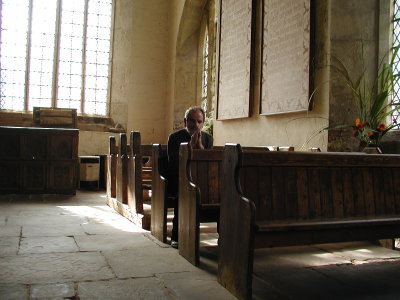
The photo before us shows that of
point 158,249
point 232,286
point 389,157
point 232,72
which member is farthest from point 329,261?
point 232,72

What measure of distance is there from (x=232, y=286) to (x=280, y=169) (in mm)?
728

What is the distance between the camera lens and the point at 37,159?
6.41 m

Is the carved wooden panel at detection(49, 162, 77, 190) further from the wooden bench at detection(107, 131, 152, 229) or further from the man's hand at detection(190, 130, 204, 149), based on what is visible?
the man's hand at detection(190, 130, 204, 149)

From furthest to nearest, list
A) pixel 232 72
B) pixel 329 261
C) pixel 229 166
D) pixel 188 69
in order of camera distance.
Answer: pixel 188 69
pixel 232 72
pixel 329 261
pixel 229 166

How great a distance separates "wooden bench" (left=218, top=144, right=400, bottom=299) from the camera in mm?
2279

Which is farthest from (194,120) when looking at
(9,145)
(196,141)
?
(9,145)

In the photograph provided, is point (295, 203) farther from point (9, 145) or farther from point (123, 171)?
point (9, 145)

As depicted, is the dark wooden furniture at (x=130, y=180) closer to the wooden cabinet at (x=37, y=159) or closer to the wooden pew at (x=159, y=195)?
the wooden pew at (x=159, y=195)

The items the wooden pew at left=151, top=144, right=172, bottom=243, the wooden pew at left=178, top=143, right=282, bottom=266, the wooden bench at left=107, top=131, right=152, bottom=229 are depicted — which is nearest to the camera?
the wooden pew at left=178, top=143, right=282, bottom=266

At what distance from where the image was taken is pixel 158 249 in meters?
3.30

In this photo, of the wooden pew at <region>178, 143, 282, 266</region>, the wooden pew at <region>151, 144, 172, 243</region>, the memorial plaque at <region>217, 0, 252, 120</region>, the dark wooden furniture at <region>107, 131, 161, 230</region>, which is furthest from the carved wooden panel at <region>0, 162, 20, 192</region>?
the wooden pew at <region>178, 143, 282, 266</region>

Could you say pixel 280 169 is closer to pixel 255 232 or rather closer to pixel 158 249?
pixel 255 232

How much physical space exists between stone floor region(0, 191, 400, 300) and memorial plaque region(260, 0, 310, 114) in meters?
1.92

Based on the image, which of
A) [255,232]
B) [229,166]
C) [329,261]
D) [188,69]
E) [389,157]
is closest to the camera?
[255,232]
